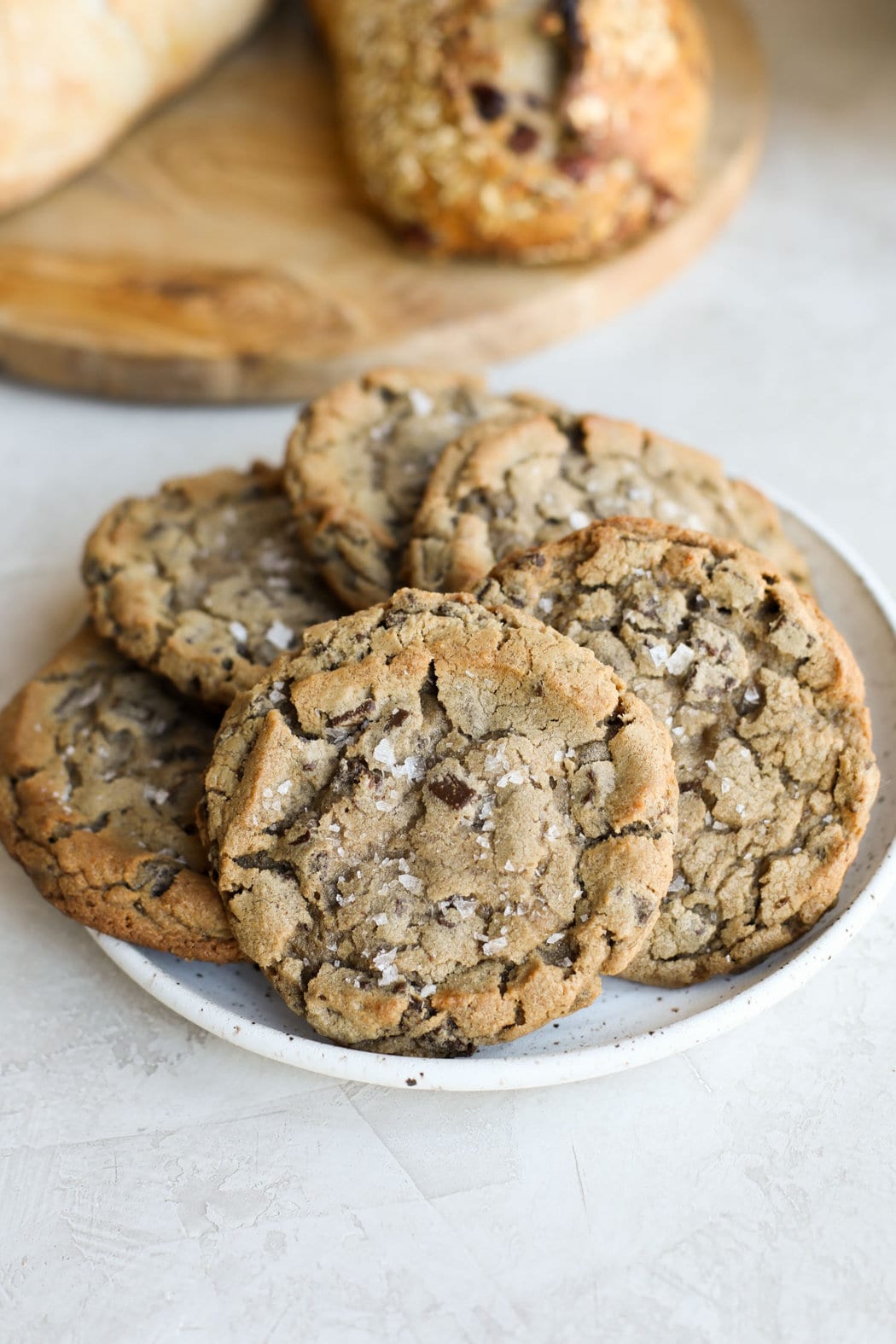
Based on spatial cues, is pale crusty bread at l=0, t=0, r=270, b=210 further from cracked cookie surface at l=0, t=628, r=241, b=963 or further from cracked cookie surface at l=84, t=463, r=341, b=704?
cracked cookie surface at l=0, t=628, r=241, b=963

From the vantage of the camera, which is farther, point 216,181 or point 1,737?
point 216,181

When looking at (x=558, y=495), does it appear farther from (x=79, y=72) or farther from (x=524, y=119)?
(x=79, y=72)

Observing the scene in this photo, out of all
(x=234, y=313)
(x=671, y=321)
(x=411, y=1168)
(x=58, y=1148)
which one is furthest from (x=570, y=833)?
(x=671, y=321)

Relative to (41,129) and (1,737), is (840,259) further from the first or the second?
(1,737)

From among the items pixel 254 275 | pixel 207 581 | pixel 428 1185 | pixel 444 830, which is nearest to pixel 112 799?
pixel 207 581

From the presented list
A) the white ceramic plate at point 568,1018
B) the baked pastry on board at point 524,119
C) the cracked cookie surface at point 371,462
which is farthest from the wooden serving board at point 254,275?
the white ceramic plate at point 568,1018

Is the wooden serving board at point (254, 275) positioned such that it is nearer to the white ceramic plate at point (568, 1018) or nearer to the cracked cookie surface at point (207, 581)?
the cracked cookie surface at point (207, 581)
